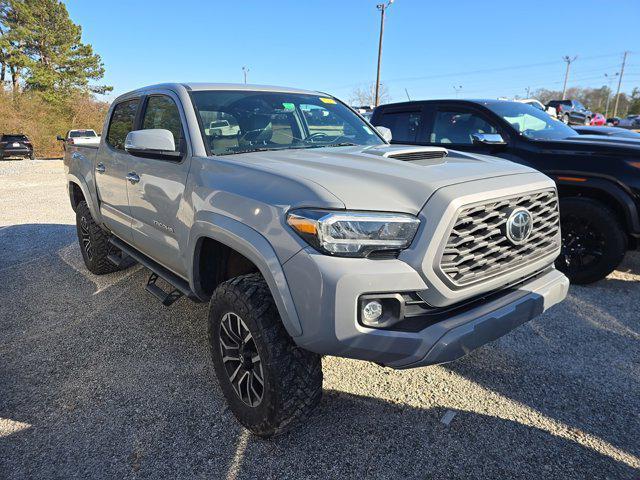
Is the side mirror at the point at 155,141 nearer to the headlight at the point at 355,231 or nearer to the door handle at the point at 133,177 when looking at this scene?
the door handle at the point at 133,177

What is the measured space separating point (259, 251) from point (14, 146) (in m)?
26.9

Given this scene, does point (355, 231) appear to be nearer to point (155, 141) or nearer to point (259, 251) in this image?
point (259, 251)

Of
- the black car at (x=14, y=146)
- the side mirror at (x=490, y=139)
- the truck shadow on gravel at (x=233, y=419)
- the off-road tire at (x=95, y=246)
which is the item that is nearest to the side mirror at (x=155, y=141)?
the truck shadow on gravel at (x=233, y=419)

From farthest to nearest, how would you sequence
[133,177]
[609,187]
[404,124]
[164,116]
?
[404,124] < [609,187] < [133,177] < [164,116]

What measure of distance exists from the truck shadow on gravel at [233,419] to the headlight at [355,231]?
1110mm

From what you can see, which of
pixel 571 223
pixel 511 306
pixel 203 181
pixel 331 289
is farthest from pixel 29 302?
pixel 571 223

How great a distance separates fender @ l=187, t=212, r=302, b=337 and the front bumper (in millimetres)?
39

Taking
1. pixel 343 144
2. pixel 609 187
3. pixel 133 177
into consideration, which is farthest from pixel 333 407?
pixel 609 187

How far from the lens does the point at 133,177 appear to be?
345 centimetres

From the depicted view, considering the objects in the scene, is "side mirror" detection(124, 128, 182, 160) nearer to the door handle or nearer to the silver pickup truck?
the silver pickup truck

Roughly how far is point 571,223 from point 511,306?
2716 millimetres

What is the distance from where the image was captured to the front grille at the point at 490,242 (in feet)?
6.58

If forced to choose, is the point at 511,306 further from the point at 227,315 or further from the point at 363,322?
the point at 227,315

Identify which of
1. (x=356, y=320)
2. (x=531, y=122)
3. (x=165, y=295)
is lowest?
(x=165, y=295)
